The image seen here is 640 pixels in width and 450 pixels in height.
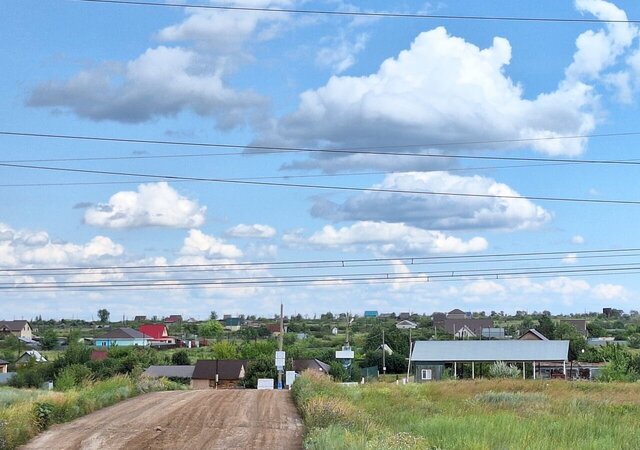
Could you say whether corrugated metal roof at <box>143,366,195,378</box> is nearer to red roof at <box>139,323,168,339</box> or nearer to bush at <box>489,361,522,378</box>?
bush at <box>489,361,522,378</box>

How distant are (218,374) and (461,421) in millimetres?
62207

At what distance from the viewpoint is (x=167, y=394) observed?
37.6 meters

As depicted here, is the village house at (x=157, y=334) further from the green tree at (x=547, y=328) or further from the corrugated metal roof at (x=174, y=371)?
the corrugated metal roof at (x=174, y=371)

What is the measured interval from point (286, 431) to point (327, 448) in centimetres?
678

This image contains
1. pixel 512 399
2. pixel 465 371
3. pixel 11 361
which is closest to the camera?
pixel 512 399

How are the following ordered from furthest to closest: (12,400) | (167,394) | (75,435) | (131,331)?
(131,331) → (167,394) → (12,400) → (75,435)

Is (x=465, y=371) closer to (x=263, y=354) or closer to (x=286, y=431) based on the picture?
(x=263, y=354)

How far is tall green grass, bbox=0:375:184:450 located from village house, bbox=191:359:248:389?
42274 mm

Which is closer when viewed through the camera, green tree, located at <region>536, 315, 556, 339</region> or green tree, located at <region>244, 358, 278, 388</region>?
green tree, located at <region>244, 358, 278, 388</region>

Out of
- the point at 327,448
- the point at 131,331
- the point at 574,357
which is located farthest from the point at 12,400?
the point at 131,331

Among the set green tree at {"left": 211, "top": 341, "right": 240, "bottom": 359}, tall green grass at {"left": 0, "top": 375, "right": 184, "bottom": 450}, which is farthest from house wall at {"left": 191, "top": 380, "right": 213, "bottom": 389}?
tall green grass at {"left": 0, "top": 375, "right": 184, "bottom": 450}

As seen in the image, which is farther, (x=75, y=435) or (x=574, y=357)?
(x=574, y=357)

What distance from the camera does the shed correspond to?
6656 centimetres

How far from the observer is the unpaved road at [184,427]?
19969 millimetres
